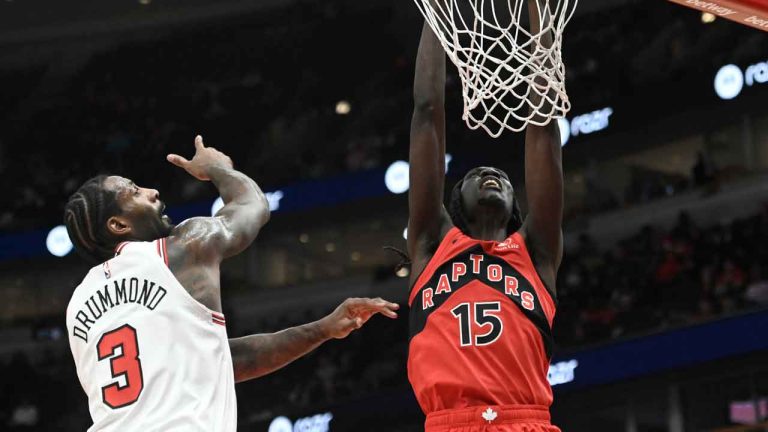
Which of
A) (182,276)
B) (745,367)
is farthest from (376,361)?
(182,276)

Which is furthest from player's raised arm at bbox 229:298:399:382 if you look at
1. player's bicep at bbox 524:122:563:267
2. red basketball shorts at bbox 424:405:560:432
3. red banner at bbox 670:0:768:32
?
red banner at bbox 670:0:768:32

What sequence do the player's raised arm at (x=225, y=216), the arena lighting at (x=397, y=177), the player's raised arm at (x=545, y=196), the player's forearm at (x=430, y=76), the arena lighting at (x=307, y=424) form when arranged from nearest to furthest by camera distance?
1. the player's raised arm at (x=225, y=216)
2. the player's raised arm at (x=545, y=196)
3. the player's forearm at (x=430, y=76)
4. the arena lighting at (x=307, y=424)
5. the arena lighting at (x=397, y=177)

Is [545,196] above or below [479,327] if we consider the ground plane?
above

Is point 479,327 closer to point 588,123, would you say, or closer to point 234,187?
point 234,187

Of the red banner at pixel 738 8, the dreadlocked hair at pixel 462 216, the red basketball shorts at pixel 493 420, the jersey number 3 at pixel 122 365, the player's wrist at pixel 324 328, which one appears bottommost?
the red basketball shorts at pixel 493 420

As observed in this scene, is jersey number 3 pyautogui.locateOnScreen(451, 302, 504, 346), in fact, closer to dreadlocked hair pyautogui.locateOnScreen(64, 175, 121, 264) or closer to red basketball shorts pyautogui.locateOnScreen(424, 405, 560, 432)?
red basketball shorts pyautogui.locateOnScreen(424, 405, 560, 432)

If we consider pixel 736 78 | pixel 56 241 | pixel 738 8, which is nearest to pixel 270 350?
pixel 738 8

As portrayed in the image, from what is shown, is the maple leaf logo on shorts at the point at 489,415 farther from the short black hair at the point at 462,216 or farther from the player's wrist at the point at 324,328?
the short black hair at the point at 462,216

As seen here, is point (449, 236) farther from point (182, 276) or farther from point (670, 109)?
point (670, 109)

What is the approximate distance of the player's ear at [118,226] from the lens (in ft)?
13.7

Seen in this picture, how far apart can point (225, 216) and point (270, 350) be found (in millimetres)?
601

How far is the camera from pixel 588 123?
1722 centimetres

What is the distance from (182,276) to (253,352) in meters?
0.62

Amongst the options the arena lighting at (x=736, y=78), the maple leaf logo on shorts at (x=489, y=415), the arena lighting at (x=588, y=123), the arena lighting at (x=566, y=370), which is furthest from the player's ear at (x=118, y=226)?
the arena lighting at (x=588, y=123)
